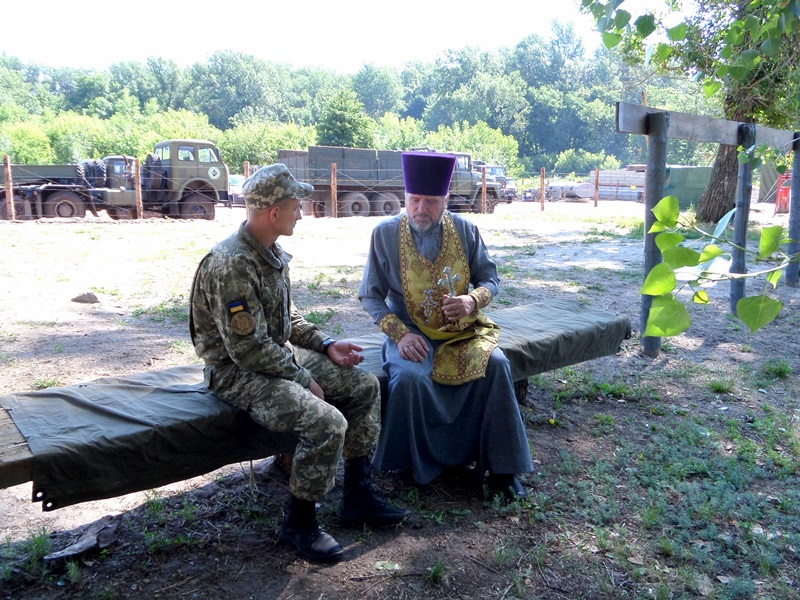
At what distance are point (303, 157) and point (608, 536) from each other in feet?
63.4

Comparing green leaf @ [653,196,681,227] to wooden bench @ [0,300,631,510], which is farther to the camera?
wooden bench @ [0,300,631,510]

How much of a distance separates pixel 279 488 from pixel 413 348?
3.01ft

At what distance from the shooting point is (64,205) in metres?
16.8

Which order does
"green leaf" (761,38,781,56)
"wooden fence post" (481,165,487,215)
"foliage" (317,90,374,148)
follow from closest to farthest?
"green leaf" (761,38,781,56), "wooden fence post" (481,165,487,215), "foliage" (317,90,374,148)

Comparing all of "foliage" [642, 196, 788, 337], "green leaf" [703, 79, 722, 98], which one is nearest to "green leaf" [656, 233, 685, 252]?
"foliage" [642, 196, 788, 337]

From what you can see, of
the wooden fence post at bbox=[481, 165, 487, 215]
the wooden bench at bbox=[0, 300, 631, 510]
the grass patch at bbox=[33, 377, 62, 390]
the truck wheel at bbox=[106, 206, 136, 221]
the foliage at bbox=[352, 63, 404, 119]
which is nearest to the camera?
the wooden bench at bbox=[0, 300, 631, 510]

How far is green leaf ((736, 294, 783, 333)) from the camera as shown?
1.12 metres

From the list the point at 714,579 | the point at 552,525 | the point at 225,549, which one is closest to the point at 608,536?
the point at 552,525

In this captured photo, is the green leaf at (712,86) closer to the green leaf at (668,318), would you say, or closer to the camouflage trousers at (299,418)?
the green leaf at (668,318)

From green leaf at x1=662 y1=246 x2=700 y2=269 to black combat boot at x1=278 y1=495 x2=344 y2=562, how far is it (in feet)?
6.17

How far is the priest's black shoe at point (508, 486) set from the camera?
317cm

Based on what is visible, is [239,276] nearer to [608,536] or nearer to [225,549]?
[225,549]

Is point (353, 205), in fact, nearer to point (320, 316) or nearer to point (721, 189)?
point (721, 189)

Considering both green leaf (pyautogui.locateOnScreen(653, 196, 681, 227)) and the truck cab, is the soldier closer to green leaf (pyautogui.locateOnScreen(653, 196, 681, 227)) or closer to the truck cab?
green leaf (pyautogui.locateOnScreen(653, 196, 681, 227))
